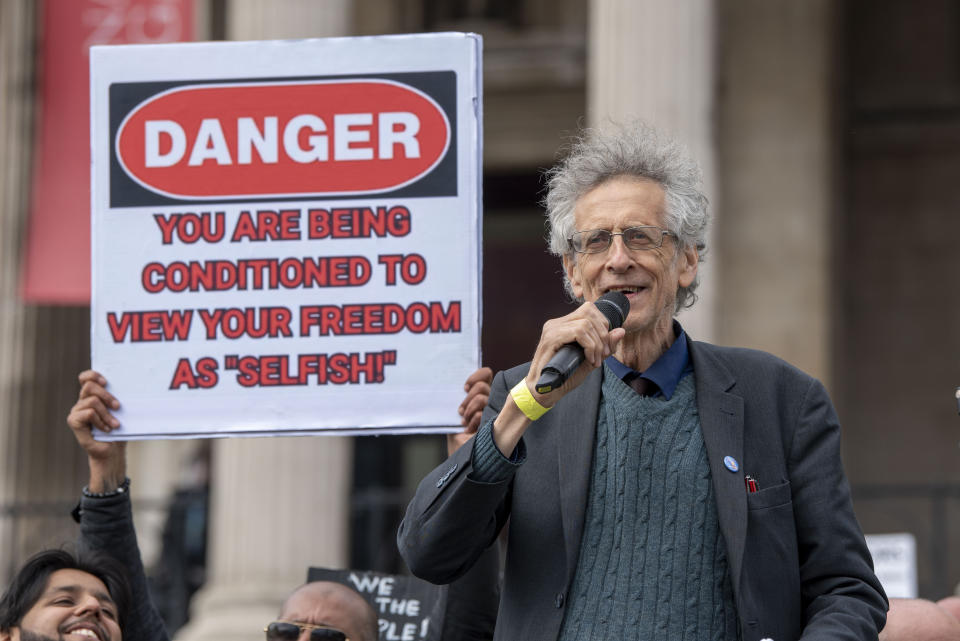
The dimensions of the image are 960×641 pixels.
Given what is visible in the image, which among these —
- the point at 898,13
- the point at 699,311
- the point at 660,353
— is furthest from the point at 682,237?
the point at 898,13

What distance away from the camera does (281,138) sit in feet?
17.1

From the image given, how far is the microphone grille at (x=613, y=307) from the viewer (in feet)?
11.5

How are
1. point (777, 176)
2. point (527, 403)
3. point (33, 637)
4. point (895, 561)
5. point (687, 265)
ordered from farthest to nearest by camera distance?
1. point (777, 176)
2. point (895, 561)
3. point (33, 637)
4. point (687, 265)
5. point (527, 403)

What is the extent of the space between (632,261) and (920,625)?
5.50 ft

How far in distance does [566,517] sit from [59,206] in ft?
35.5

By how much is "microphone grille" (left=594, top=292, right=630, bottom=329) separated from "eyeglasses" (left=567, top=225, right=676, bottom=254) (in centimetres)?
15

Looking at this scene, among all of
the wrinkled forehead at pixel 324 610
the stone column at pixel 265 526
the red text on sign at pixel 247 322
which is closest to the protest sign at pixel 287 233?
the red text on sign at pixel 247 322

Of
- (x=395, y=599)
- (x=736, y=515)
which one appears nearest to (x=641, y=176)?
(x=736, y=515)

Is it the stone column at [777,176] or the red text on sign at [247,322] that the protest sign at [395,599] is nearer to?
the red text on sign at [247,322]

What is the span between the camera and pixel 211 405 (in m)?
5.05

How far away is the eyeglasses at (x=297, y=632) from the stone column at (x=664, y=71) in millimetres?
8057

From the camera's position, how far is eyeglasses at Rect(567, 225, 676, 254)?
3.74 m

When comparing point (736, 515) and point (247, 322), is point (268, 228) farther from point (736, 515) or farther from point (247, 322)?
point (736, 515)

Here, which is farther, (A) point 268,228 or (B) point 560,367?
(A) point 268,228
